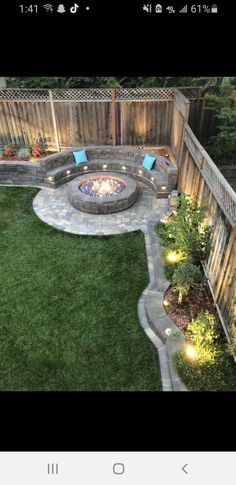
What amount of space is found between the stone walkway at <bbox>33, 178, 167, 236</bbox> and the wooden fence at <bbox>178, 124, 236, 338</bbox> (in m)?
2.68

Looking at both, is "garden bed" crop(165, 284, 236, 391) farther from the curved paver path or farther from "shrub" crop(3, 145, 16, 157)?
"shrub" crop(3, 145, 16, 157)

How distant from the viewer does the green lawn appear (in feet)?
21.8

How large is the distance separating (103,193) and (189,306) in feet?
20.0

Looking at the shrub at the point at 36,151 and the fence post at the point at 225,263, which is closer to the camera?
the fence post at the point at 225,263

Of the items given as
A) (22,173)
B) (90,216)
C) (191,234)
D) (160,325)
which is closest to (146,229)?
(90,216)

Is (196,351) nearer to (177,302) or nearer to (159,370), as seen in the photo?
(159,370)

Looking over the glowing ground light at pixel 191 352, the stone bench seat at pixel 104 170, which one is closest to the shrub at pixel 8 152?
the stone bench seat at pixel 104 170

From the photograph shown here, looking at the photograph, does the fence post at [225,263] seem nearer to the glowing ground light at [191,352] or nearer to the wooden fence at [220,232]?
the wooden fence at [220,232]

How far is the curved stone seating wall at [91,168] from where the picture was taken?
12965mm

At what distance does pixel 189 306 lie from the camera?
7828 mm

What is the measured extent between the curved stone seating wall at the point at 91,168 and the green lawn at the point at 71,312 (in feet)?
9.70

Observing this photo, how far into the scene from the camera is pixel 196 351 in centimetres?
638

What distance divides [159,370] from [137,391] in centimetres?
65

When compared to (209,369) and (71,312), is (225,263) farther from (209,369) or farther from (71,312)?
(71,312)
